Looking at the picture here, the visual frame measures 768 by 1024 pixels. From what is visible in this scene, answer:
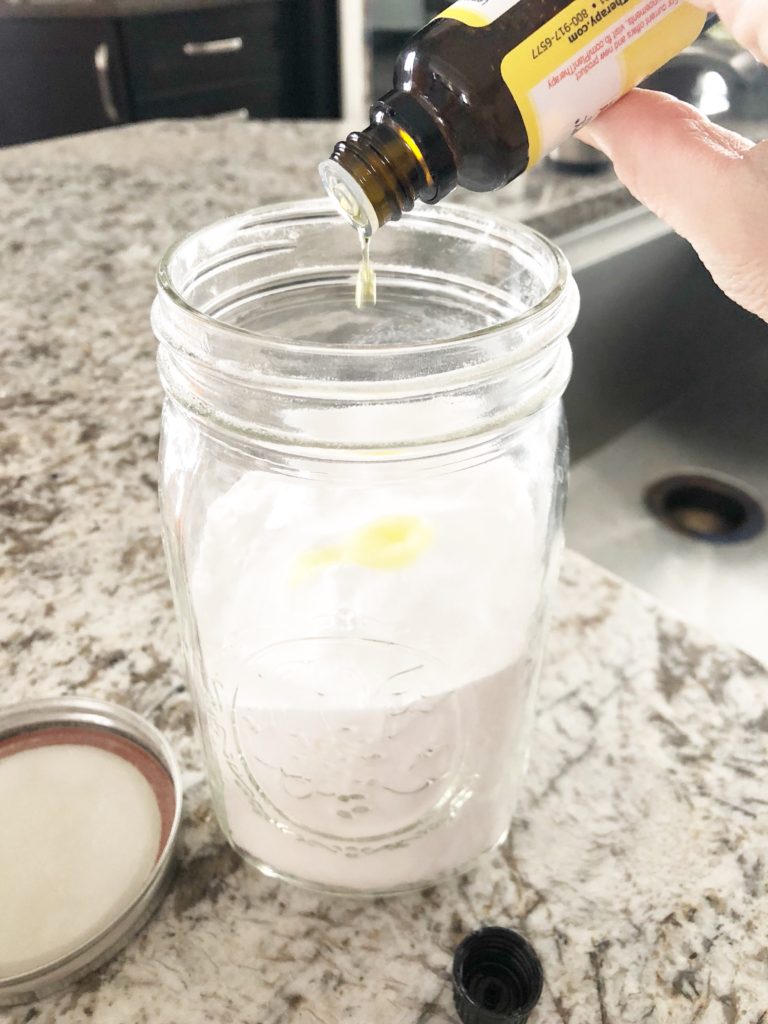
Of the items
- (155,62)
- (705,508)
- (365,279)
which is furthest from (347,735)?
(155,62)

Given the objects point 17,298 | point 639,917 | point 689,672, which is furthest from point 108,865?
point 17,298

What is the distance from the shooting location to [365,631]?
1.27 feet

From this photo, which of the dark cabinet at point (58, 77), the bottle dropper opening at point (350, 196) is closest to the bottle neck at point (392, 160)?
the bottle dropper opening at point (350, 196)

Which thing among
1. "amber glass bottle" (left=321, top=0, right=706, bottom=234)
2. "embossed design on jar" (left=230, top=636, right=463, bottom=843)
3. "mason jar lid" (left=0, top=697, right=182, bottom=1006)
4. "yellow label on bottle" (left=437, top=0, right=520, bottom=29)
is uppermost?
"yellow label on bottle" (left=437, top=0, right=520, bottom=29)

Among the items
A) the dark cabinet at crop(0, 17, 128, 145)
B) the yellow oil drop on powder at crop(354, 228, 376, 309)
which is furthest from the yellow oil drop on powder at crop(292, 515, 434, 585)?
the dark cabinet at crop(0, 17, 128, 145)

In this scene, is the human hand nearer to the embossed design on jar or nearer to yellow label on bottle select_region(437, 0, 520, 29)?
yellow label on bottle select_region(437, 0, 520, 29)

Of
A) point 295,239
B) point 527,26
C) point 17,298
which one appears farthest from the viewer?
point 17,298

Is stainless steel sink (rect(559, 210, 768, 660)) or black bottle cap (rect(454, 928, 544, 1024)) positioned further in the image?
stainless steel sink (rect(559, 210, 768, 660))

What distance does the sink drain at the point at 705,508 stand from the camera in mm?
1048

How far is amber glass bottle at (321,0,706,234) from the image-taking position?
12.9 inches

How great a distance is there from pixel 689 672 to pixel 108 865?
1.17 ft

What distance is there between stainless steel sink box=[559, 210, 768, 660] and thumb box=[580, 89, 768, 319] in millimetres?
612

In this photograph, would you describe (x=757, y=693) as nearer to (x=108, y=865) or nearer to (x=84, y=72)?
(x=108, y=865)

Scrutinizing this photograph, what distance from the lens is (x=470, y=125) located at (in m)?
0.34
